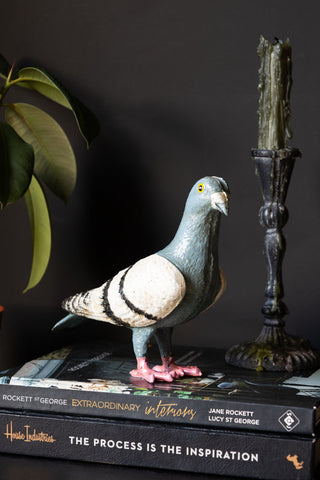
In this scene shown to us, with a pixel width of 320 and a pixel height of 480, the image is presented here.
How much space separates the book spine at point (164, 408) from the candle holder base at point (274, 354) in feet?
0.56

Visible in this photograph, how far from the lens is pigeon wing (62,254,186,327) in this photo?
2.94 feet

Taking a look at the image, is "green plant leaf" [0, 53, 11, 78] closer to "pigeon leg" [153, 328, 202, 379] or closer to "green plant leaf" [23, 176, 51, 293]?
"green plant leaf" [23, 176, 51, 293]

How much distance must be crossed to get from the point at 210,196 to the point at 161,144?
0.36 m

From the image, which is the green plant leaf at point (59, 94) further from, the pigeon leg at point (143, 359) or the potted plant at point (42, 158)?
the pigeon leg at point (143, 359)

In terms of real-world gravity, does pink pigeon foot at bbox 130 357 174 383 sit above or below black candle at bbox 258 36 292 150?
below

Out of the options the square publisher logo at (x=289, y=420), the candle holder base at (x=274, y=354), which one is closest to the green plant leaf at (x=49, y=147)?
the candle holder base at (x=274, y=354)

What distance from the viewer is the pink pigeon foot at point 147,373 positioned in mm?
932

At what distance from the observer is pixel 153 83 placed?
4.03 ft

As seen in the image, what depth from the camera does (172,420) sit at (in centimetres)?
86

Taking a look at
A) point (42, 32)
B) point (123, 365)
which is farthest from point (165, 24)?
point (123, 365)

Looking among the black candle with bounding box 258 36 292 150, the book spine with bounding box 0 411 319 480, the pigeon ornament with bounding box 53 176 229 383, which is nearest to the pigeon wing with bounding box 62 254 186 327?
the pigeon ornament with bounding box 53 176 229 383

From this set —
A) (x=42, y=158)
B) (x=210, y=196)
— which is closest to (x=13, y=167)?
(x=42, y=158)

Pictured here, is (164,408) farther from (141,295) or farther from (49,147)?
(49,147)

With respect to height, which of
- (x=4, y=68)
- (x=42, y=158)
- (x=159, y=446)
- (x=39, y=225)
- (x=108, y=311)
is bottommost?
(x=159, y=446)
